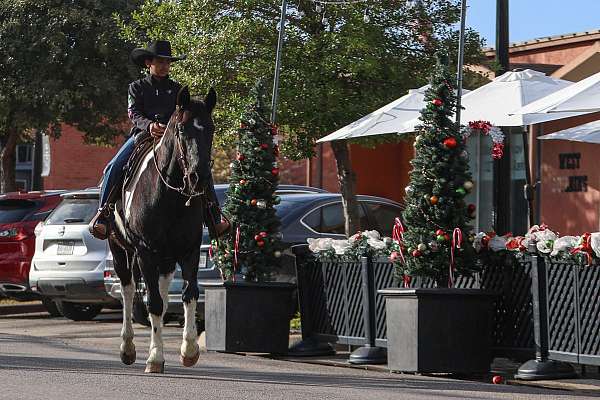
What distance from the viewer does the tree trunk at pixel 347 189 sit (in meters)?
18.2

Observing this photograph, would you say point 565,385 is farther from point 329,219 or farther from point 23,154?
point 23,154

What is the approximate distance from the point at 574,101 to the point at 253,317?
3.93 m

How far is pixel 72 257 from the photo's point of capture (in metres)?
20.0

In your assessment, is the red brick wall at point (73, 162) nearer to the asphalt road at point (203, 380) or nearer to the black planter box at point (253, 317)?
the asphalt road at point (203, 380)

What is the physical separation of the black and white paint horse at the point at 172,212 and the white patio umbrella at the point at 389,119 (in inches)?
200

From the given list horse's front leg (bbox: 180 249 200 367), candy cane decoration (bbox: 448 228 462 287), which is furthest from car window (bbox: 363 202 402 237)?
horse's front leg (bbox: 180 249 200 367)

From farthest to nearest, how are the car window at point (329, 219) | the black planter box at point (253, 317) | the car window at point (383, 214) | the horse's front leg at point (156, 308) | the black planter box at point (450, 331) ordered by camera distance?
the car window at point (383, 214) → the car window at point (329, 219) → the black planter box at point (253, 317) → the black planter box at point (450, 331) → the horse's front leg at point (156, 308)

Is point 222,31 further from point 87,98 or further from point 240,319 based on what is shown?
point 87,98

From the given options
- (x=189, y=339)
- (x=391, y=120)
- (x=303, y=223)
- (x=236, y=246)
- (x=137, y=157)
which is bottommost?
(x=189, y=339)

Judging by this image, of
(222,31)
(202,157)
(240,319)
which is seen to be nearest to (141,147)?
(202,157)

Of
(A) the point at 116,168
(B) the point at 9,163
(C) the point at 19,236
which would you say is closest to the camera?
(A) the point at 116,168

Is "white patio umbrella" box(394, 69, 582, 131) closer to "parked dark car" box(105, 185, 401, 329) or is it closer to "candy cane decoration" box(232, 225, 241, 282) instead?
"parked dark car" box(105, 185, 401, 329)

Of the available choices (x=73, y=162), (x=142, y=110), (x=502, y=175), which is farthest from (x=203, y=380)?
(x=73, y=162)

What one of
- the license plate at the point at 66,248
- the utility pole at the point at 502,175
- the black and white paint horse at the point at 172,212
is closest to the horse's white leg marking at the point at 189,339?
the black and white paint horse at the point at 172,212
